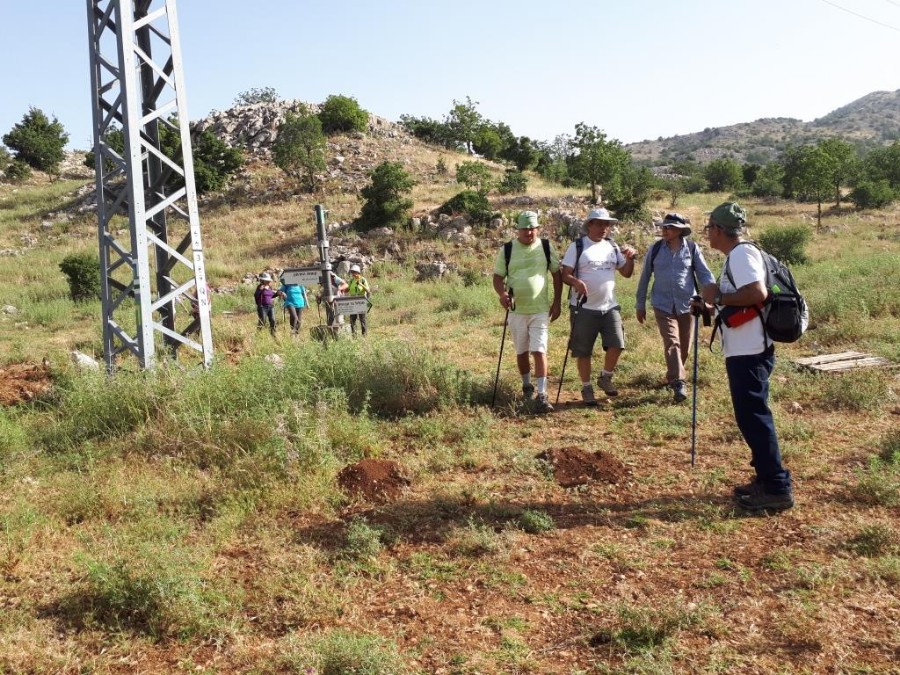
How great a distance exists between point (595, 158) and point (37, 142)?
37.0m

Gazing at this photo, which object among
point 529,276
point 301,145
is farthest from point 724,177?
point 529,276

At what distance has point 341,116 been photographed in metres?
37.9

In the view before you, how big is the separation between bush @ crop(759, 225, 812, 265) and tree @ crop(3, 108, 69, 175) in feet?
146

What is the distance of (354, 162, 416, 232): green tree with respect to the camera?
22.8 metres

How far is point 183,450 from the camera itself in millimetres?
4730

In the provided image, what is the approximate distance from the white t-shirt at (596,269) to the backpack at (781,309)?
213 cm

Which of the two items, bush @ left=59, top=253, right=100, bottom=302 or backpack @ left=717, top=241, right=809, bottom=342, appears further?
bush @ left=59, top=253, right=100, bottom=302

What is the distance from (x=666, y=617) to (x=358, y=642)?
1342mm

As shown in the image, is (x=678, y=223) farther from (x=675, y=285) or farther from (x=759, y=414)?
(x=759, y=414)

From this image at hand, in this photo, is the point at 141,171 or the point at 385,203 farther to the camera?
the point at 385,203

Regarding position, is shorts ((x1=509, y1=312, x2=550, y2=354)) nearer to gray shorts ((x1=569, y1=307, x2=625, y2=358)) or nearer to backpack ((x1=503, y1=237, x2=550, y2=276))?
gray shorts ((x1=569, y1=307, x2=625, y2=358))

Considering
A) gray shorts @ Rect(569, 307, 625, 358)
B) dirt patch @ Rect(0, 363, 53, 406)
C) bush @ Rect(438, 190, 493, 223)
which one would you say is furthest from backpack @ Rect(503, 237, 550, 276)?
bush @ Rect(438, 190, 493, 223)

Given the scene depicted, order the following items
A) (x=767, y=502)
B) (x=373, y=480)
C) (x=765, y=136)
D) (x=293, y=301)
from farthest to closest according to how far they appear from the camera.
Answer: (x=765, y=136), (x=293, y=301), (x=373, y=480), (x=767, y=502)

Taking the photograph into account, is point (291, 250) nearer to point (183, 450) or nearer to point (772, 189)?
point (183, 450)
